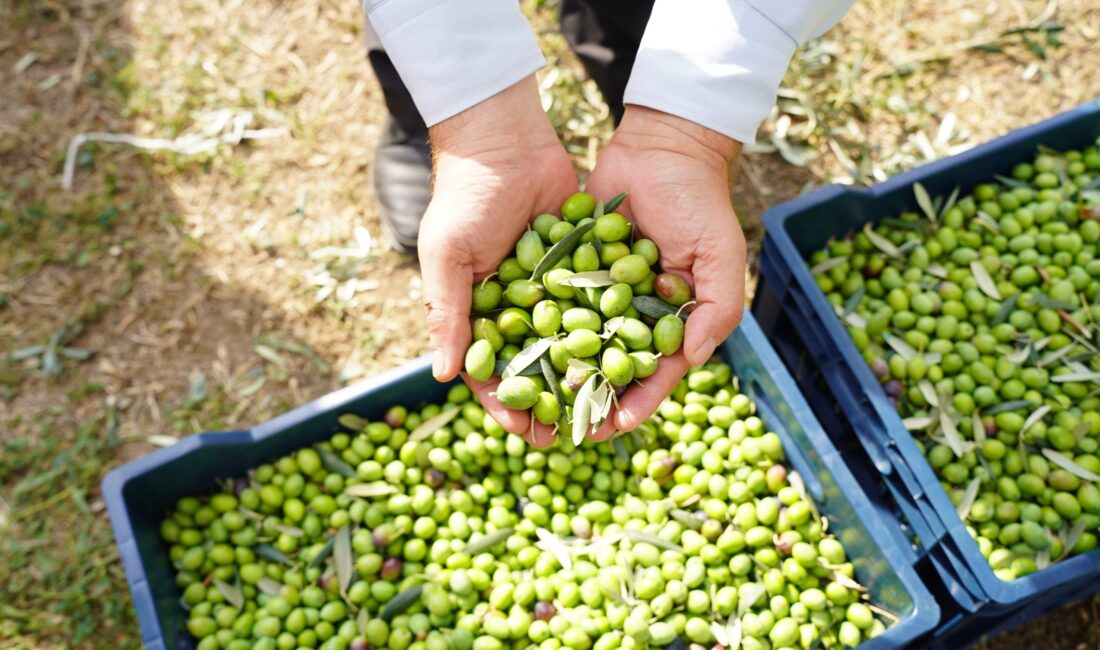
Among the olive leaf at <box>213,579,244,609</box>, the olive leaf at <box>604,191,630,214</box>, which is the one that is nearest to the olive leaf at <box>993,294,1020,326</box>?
the olive leaf at <box>604,191,630,214</box>

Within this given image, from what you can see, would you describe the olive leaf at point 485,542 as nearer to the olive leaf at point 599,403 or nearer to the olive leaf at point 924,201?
the olive leaf at point 599,403

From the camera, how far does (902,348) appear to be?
2688 mm

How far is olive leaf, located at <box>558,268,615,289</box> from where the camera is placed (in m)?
2.02

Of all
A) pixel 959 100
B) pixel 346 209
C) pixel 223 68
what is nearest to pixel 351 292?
pixel 346 209

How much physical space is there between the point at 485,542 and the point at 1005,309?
1871 mm

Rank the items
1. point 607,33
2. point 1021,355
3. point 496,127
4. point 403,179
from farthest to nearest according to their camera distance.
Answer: point 403,179, point 607,33, point 1021,355, point 496,127

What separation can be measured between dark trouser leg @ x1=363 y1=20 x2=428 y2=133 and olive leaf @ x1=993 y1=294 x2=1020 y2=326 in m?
2.10

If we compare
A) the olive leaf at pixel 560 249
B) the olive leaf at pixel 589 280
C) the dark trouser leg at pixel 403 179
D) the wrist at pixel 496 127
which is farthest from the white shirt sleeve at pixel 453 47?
the dark trouser leg at pixel 403 179

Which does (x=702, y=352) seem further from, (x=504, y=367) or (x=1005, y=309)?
(x=1005, y=309)

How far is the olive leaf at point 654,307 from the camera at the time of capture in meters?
2.07

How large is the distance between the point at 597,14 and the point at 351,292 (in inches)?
59.8

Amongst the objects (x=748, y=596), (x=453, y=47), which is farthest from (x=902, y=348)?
(x=453, y=47)

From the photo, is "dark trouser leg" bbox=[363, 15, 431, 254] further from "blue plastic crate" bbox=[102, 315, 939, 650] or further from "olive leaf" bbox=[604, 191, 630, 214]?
"olive leaf" bbox=[604, 191, 630, 214]

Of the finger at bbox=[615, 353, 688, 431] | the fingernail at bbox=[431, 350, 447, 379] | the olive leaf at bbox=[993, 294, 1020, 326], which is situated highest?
the fingernail at bbox=[431, 350, 447, 379]
